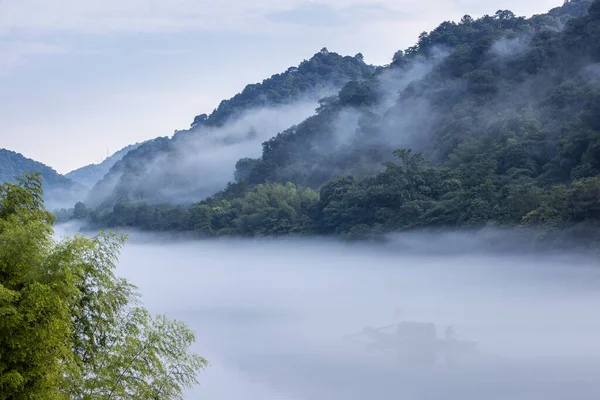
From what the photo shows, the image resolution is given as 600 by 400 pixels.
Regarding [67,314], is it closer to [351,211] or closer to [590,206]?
[590,206]

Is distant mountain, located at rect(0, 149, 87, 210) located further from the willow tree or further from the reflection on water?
the willow tree

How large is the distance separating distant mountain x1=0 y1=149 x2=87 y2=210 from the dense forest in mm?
50949

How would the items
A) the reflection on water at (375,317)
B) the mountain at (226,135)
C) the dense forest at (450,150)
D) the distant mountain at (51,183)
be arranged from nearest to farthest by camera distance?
1. the reflection on water at (375,317)
2. the dense forest at (450,150)
3. the mountain at (226,135)
4. the distant mountain at (51,183)

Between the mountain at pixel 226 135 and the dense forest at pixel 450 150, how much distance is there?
11361 millimetres

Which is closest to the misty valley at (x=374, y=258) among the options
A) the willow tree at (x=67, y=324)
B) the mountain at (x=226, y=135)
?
the willow tree at (x=67, y=324)

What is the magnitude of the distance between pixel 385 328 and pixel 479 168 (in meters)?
10.6

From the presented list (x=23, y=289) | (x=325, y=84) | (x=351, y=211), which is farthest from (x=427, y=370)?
(x=325, y=84)

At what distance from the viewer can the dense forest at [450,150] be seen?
29703mm

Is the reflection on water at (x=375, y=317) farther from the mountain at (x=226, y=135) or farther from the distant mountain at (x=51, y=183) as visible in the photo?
the distant mountain at (x=51, y=183)

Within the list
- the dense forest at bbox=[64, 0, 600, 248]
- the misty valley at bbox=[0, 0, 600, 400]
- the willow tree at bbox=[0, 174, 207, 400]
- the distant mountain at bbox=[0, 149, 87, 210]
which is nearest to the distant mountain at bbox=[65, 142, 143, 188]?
the distant mountain at bbox=[0, 149, 87, 210]

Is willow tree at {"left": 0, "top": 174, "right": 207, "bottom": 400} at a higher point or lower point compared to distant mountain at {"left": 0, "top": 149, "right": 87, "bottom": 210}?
lower

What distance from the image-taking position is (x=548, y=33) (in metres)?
42.4

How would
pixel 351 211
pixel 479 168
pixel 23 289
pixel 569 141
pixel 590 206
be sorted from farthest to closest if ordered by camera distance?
pixel 351 211
pixel 479 168
pixel 569 141
pixel 590 206
pixel 23 289

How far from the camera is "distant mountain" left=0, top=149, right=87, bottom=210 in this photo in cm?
10794
